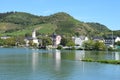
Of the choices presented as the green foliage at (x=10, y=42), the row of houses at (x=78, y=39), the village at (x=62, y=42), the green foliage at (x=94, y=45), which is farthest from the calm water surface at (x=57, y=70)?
the green foliage at (x=10, y=42)

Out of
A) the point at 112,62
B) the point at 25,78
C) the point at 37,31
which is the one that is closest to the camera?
the point at 25,78

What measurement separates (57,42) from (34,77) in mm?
127415

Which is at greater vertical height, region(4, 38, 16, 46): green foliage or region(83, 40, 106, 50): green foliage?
region(4, 38, 16, 46): green foliage

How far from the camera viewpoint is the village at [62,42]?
12071cm

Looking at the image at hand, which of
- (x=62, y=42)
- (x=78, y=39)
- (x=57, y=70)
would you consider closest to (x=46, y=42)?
(x=62, y=42)

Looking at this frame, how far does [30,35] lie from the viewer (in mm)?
182875

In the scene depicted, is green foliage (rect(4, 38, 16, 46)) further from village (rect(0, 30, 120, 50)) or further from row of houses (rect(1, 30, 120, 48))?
row of houses (rect(1, 30, 120, 48))

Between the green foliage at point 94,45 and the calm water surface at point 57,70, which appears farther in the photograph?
the green foliage at point 94,45

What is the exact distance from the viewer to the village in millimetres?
120713

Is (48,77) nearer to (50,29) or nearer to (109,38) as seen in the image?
(109,38)

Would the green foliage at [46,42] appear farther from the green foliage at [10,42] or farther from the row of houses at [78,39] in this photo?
the green foliage at [10,42]

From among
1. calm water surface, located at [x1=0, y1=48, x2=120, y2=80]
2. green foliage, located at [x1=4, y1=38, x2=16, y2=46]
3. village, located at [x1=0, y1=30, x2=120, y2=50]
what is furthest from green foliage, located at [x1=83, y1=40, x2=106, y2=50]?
calm water surface, located at [x1=0, y1=48, x2=120, y2=80]

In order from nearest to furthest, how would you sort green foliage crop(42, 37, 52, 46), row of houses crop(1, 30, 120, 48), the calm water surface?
the calm water surface → row of houses crop(1, 30, 120, 48) → green foliage crop(42, 37, 52, 46)

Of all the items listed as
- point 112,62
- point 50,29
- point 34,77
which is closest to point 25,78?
point 34,77
